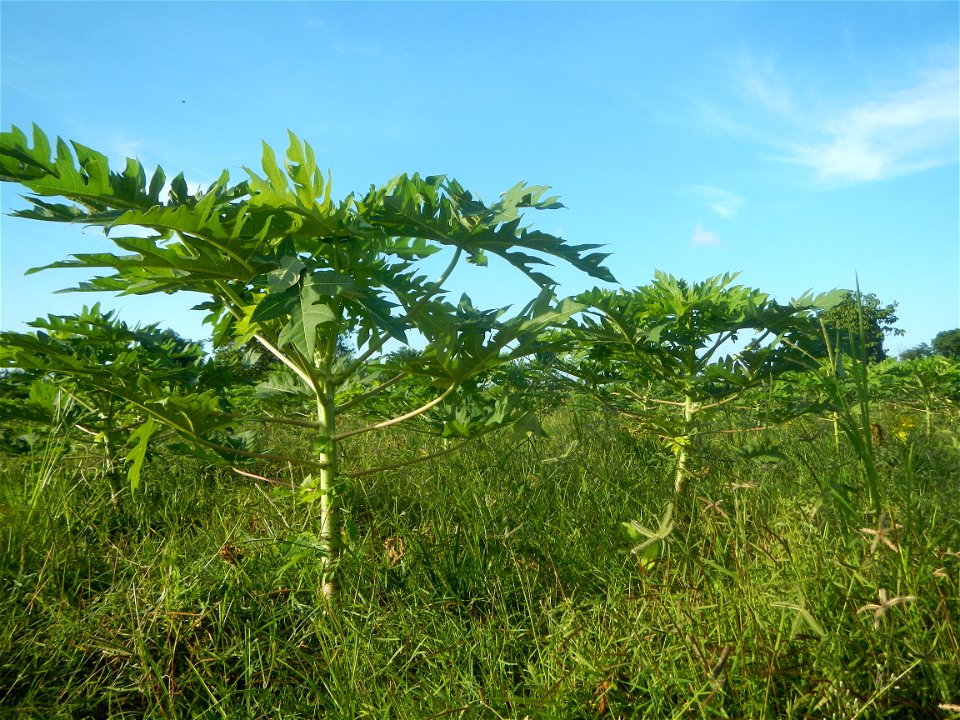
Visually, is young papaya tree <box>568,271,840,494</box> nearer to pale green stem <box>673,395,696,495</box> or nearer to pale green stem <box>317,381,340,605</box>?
pale green stem <box>673,395,696,495</box>

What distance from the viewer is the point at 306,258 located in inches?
93.6

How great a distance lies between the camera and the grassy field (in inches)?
68.3

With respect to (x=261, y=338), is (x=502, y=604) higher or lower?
lower

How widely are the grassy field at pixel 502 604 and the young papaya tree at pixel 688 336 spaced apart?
0.32m

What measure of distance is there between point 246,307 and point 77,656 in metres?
1.36

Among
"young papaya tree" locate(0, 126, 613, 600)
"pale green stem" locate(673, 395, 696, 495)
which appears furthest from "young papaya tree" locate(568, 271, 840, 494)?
"young papaya tree" locate(0, 126, 613, 600)

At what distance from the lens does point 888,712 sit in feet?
5.17

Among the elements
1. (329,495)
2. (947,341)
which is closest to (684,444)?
(329,495)

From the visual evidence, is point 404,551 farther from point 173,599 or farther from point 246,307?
point 246,307

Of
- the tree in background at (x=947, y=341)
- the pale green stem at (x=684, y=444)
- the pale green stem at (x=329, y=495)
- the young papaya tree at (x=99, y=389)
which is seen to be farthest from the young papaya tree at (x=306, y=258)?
the tree in background at (x=947, y=341)

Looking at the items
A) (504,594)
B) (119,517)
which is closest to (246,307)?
(504,594)

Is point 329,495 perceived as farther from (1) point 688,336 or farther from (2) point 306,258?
(1) point 688,336

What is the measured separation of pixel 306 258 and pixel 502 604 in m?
1.36

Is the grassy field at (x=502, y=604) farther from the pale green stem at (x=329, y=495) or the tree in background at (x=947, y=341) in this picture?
the tree in background at (x=947, y=341)
